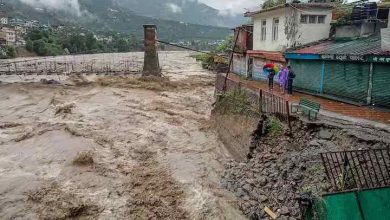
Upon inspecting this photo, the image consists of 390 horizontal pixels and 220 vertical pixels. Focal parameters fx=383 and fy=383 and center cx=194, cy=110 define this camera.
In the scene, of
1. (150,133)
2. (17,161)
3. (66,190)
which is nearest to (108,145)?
(150,133)

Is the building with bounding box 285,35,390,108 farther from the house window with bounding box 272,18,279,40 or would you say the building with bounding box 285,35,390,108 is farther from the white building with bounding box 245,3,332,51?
the house window with bounding box 272,18,279,40

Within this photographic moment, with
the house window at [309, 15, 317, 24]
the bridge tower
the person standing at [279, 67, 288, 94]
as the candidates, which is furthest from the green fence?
the bridge tower

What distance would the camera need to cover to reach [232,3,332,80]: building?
74.3ft

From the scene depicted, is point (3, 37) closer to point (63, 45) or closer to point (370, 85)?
point (63, 45)

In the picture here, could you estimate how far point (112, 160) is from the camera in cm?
1559

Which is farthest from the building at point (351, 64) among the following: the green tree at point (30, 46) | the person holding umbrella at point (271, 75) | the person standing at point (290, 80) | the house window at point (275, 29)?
the green tree at point (30, 46)

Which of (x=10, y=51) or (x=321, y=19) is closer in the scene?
(x=321, y=19)

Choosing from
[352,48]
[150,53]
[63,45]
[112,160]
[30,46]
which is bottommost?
[112,160]

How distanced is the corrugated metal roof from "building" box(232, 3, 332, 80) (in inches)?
56.8

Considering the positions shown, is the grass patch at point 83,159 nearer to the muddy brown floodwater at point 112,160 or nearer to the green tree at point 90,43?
the muddy brown floodwater at point 112,160

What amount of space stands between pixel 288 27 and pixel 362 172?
15422mm

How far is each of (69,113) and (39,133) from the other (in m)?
4.75

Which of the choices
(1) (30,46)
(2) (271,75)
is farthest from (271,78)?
(1) (30,46)

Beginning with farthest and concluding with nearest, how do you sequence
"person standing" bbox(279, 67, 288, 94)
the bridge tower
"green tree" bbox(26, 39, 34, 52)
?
1. "green tree" bbox(26, 39, 34, 52)
2. the bridge tower
3. "person standing" bbox(279, 67, 288, 94)
